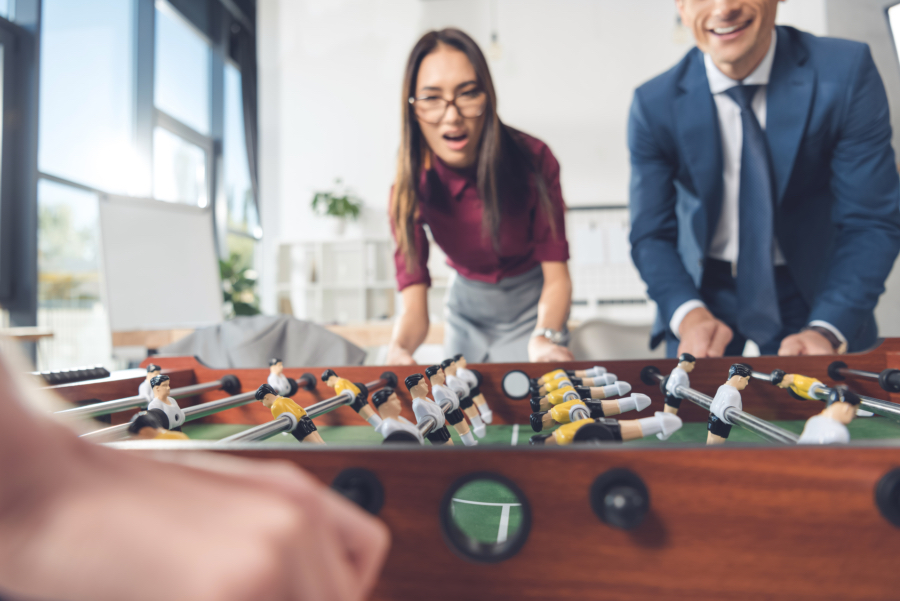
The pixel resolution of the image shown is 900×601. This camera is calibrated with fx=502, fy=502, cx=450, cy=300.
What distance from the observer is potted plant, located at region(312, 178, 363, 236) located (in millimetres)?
4695

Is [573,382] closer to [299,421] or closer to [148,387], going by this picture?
[299,421]

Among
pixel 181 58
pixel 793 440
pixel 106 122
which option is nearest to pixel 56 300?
pixel 106 122

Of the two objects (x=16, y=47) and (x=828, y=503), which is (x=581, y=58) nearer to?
(x=16, y=47)

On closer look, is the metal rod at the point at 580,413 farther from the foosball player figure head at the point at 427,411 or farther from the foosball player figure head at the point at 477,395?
the foosball player figure head at the point at 477,395

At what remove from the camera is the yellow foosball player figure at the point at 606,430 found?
0.47m

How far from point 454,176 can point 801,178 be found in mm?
1049

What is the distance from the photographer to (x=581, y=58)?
4.63 m

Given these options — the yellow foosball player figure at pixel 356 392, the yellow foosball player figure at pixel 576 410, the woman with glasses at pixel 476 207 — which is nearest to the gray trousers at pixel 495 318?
the woman with glasses at pixel 476 207

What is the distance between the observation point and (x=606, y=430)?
472mm

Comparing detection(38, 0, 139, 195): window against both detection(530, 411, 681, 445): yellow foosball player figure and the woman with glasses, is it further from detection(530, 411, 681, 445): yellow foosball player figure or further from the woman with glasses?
detection(530, 411, 681, 445): yellow foosball player figure

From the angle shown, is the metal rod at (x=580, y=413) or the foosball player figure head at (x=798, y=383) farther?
the foosball player figure head at (x=798, y=383)

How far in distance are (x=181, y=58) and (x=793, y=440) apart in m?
5.90

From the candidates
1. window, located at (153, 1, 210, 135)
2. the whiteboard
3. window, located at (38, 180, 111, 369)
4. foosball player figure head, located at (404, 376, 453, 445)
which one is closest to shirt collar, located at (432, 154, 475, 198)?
foosball player figure head, located at (404, 376, 453, 445)

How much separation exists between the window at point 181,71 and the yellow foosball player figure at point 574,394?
4.82 m
